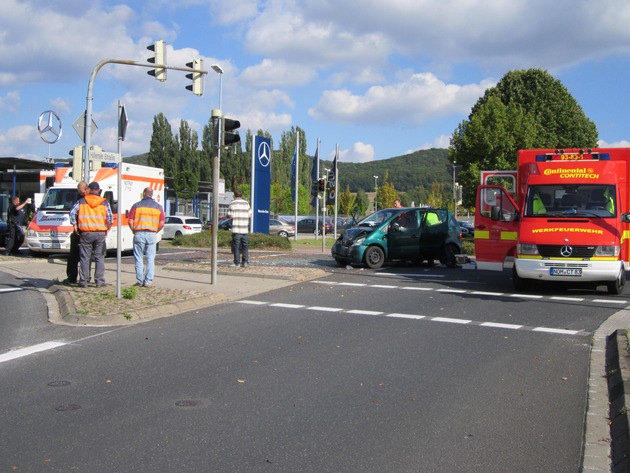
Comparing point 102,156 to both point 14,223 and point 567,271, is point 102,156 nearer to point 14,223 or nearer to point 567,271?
point 567,271

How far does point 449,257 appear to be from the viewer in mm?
18984

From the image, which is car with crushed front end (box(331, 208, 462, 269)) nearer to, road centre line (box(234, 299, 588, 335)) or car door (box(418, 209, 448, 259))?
car door (box(418, 209, 448, 259))

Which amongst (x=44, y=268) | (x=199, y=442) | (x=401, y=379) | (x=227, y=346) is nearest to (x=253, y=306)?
(x=227, y=346)

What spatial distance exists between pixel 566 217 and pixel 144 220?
801 cm

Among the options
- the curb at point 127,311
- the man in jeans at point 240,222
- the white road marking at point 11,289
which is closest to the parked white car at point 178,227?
the man in jeans at point 240,222

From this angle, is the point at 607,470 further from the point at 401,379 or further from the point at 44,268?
the point at 44,268

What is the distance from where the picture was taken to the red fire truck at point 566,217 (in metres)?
12.2

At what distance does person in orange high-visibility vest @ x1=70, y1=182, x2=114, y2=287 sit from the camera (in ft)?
39.0

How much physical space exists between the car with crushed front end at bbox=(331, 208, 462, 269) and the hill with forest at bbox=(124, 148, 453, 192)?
3701 inches

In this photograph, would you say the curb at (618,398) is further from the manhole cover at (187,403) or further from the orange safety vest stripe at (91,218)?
the orange safety vest stripe at (91,218)

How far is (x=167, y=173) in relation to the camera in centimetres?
7012

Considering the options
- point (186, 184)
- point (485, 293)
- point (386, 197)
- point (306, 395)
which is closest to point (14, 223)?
point (485, 293)

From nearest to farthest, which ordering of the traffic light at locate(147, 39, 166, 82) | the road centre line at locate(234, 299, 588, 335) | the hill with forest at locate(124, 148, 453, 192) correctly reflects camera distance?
the road centre line at locate(234, 299, 588, 335) → the traffic light at locate(147, 39, 166, 82) → the hill with forest at locate(124, 148, 453, 192)

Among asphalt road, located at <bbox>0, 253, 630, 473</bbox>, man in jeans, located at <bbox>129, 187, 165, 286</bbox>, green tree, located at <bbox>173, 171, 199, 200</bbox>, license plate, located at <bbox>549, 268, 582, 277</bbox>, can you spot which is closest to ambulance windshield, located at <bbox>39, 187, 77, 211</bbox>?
man in jeans, located at <bbox>129, 187, 165, 286</bbox>
